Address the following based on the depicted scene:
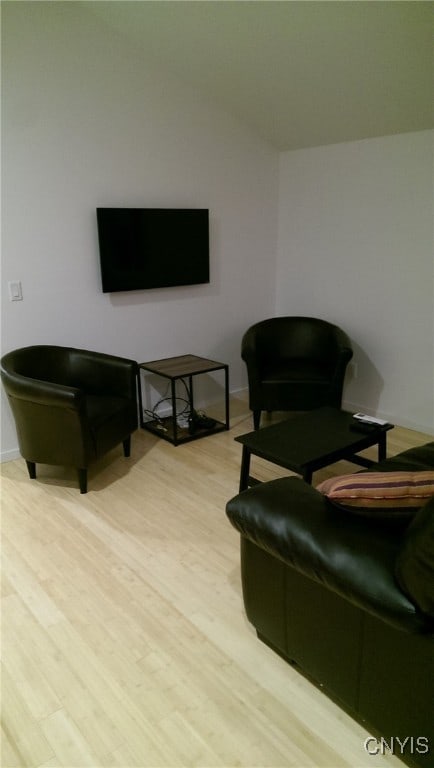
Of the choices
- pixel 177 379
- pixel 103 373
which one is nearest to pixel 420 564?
pixel 103 373

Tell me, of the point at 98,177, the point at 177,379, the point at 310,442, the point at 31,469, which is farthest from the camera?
the point at 177,379

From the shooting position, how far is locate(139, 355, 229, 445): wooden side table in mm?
3855

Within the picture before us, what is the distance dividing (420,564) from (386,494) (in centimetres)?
27

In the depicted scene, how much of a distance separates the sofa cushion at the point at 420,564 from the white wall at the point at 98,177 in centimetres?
292

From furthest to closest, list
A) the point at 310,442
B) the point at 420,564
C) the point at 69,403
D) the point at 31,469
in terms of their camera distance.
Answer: the point at 31,469
the point at 69,403
the point at 310,442
the point at 420,564

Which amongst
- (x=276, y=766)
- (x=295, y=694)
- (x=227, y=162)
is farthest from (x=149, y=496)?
(x=227, y=162)

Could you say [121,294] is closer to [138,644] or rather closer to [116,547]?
[116,547]

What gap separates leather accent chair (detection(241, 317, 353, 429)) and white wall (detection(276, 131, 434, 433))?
321mm

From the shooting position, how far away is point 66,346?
374 centimetres

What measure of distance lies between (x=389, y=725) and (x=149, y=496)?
6.21 feet

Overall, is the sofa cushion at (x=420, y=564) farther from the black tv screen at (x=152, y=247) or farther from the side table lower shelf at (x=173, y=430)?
the black tv screen at (x=152, y=247)

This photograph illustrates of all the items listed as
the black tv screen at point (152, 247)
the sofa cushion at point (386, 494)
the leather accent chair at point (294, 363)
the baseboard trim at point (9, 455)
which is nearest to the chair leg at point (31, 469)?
the baseboard trim at point (9, 455)

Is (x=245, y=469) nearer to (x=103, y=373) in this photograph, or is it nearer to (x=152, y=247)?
(x=103, y=373)

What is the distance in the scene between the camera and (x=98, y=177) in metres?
3.65
